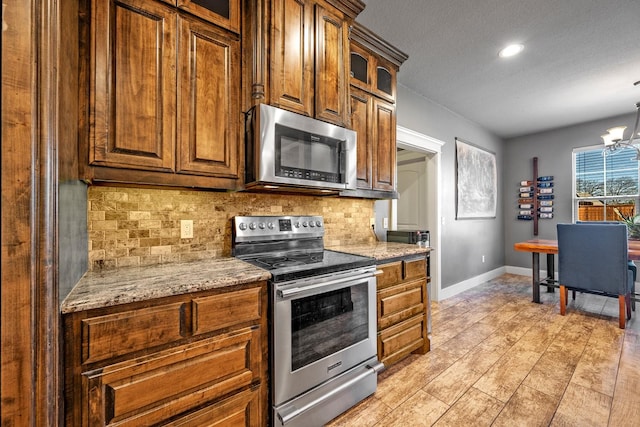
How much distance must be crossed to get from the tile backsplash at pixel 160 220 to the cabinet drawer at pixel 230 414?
2.73ft

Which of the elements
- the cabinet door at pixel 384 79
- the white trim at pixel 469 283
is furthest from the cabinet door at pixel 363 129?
the white trim at pixel 469 283

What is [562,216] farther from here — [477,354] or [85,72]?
[85,72]

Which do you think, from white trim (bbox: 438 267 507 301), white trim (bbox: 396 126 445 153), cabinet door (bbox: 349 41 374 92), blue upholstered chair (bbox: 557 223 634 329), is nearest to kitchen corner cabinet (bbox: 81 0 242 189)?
cabinet door (bbox: 349 41 374 92)

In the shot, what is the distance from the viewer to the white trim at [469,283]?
3938mm

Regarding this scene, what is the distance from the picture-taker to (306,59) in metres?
1.85

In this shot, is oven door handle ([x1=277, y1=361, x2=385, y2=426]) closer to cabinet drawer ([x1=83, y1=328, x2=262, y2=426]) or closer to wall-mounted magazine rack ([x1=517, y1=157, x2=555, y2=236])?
cabinet drawer ([x1=83, y1=328, x2=262, y2=426])

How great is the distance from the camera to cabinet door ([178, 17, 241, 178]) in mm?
1497

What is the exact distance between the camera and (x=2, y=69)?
70 cm

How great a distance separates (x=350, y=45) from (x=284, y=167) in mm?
1317

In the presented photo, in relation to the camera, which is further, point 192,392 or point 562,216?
point 562,216

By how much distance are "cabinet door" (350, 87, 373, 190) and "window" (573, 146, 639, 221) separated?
4265mm

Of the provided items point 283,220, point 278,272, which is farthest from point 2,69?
point 283,220

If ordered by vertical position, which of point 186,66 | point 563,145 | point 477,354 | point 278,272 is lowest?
point 477,354

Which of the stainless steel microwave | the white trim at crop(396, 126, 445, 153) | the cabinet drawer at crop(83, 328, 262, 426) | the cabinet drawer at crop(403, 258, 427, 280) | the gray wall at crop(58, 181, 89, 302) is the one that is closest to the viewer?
the gray wall at crop(58, 181, 89, 302)
